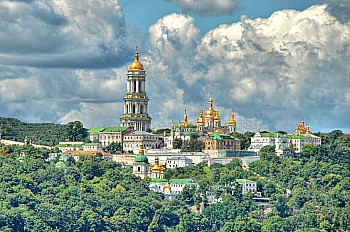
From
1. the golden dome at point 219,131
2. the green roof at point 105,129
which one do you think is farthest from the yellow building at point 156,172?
the green roof at point 105,129

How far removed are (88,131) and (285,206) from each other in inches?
1402

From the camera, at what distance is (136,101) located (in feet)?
542

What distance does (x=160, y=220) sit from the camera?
130000 millimetres

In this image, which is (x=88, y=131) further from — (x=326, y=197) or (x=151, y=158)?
(x=326, y=197)

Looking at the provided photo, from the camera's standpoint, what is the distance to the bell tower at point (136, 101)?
164 metres

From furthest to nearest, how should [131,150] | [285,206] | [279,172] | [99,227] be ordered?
[131,150], [279,172], [285,206], [99,227]

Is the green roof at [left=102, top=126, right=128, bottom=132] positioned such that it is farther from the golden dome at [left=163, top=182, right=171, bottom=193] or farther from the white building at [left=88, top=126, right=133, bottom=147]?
the golden dome at [left=163, top=182, right=171, bottom=193]

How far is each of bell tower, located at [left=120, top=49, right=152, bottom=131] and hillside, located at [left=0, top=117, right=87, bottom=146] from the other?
235 inches

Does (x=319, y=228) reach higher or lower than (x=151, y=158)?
lower

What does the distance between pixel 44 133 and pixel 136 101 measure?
11426 millimetres

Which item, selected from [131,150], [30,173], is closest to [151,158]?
[131,150]

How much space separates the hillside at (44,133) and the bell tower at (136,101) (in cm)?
597

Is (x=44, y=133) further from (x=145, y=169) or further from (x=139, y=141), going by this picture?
(x=145, y=169)

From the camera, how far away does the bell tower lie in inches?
6476
